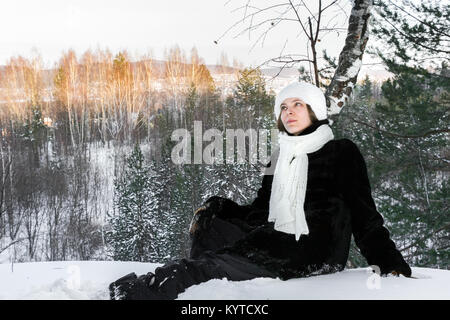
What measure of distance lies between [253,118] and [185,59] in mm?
7834

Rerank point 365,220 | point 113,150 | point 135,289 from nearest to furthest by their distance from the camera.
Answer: point 135,289, point 365,220, point 113,150

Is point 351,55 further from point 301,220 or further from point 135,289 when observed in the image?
point 135,289

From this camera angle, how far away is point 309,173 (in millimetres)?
2258

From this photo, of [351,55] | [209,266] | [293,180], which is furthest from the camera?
[351,55]

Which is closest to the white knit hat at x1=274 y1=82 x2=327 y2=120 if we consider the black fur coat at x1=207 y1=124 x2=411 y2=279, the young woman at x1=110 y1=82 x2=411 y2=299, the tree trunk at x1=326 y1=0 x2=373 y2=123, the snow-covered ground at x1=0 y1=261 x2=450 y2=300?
the young woman at x1=110 y1=82 x2=411 y2=299

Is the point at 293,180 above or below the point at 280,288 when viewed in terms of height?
above

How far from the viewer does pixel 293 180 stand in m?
2.25

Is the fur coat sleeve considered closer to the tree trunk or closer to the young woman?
the young woman

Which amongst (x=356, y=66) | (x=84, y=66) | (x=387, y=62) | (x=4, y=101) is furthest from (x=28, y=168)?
(x=356, y=66)

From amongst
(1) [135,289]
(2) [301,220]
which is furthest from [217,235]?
(1) [135,289]

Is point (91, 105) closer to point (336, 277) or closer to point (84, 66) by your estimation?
point (84, 66)

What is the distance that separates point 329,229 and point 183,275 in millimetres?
733

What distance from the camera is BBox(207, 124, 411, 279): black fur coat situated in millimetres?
2066

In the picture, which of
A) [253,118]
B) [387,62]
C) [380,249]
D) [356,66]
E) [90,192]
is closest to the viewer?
[380,249]
